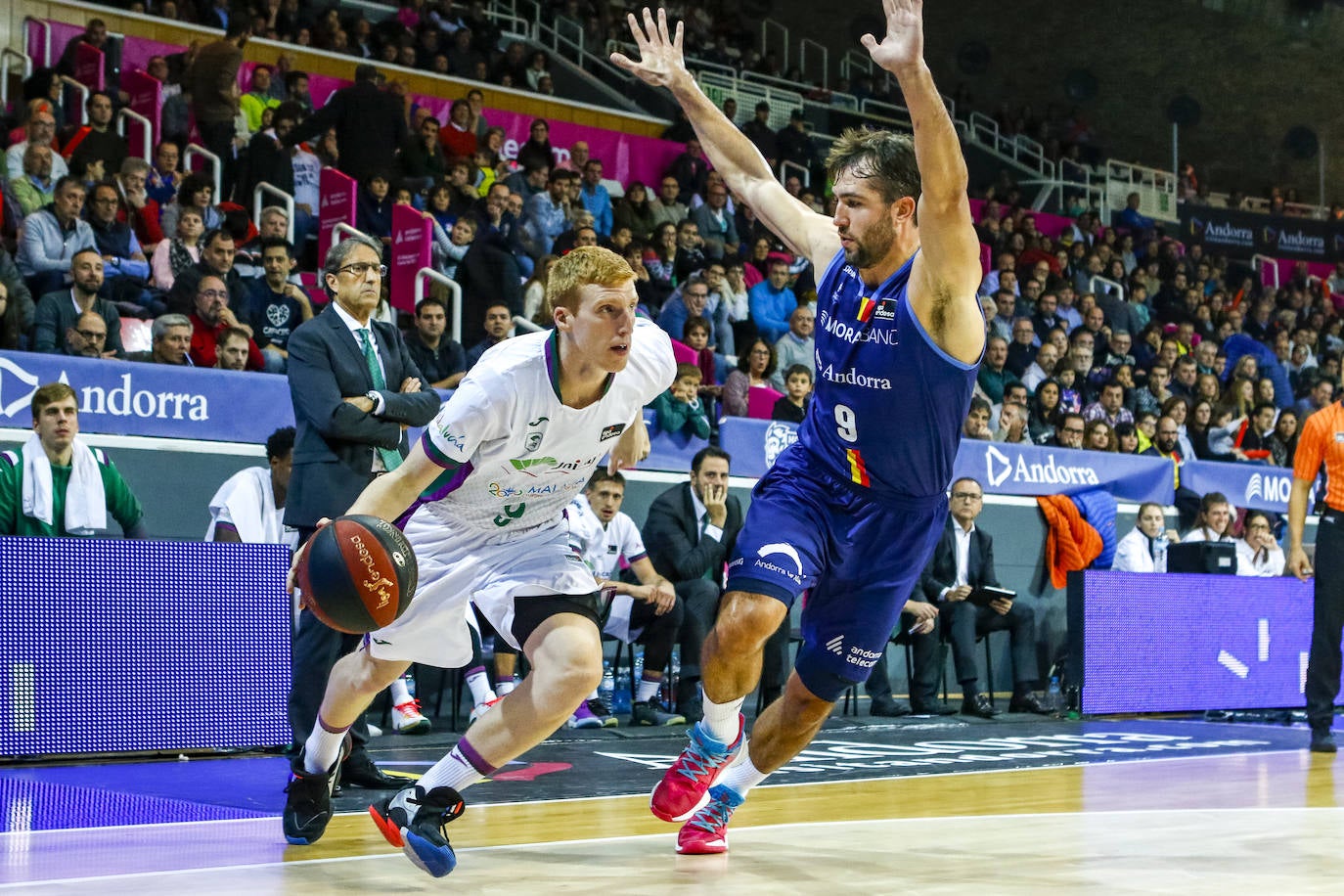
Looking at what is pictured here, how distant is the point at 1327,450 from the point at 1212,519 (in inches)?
155

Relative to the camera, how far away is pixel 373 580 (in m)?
3.71

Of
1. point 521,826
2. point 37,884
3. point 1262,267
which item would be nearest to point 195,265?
point 521,826

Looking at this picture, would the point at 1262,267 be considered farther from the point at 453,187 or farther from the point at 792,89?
the point at 453,187

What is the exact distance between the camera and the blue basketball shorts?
4273 millimetres

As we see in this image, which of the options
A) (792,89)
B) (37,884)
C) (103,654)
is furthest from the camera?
(792,89)

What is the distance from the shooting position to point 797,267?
14914mm

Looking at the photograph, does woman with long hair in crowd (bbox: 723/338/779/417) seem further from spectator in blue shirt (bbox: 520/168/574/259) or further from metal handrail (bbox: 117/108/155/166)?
metal handrail (bbox: 117/108/155/166)

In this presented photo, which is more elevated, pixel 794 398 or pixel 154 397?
pixel 794 398

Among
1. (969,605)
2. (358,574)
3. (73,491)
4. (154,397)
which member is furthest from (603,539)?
(358,574)

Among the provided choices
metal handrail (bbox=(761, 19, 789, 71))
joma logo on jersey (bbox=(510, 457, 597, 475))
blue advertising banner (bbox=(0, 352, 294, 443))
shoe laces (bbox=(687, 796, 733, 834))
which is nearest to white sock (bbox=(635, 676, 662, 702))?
blue advertising banner (bbox=(0, 352, 294, 443))

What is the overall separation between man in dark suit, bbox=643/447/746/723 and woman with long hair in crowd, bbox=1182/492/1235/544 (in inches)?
173

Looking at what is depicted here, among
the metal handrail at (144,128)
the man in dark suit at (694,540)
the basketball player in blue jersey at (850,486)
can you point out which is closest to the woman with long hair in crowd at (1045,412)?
the man in dark suit at (694,540)

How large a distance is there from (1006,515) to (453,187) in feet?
17.9

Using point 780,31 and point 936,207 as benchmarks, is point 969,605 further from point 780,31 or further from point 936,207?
point 780,31
